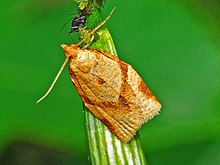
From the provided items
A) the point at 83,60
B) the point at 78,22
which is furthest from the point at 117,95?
the point at 78,22

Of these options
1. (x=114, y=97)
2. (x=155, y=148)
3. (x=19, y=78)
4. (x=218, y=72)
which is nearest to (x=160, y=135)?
(x=155, y=148)

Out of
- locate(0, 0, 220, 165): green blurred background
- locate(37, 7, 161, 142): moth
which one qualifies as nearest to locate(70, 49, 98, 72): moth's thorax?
locate(37, 7, 161, 142): moth

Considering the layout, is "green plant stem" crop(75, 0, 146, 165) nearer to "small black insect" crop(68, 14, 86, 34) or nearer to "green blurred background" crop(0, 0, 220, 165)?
"small black insect" crop(68, 14, 86, 34)

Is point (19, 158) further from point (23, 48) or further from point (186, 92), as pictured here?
A: point (186, 92)

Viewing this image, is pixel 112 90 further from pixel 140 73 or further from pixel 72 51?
pixel 140 73

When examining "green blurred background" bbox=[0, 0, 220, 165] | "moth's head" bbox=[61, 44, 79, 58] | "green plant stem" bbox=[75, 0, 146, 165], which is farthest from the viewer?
"green blurred background" bbox=[0, 0, 220, 165]
